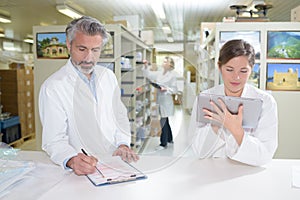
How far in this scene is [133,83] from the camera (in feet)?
3.42

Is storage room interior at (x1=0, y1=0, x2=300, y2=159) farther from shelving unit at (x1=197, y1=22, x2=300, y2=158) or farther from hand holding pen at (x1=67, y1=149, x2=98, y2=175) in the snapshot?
hand holding pen at (x1=67, y1=149, x2=98, y2=175)

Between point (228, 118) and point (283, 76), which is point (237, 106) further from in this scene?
point (283, 76)

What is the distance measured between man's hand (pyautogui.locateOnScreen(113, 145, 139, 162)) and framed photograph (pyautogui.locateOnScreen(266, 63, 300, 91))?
2201 millimetres

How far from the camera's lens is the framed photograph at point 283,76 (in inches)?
109

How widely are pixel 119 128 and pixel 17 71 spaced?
4594 mm

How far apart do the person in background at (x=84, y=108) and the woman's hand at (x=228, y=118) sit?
0.33 meters

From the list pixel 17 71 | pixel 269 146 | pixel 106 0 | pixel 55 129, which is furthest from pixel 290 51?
pixel 17 71

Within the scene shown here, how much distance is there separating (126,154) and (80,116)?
236 mm

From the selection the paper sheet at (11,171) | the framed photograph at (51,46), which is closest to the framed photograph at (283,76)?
the framed photograph at (51,46)

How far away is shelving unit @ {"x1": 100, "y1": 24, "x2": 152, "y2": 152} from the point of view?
0.99m

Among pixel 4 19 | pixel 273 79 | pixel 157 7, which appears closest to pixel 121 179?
pixel 273 79

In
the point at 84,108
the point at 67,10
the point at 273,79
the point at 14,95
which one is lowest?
the point at 14,95

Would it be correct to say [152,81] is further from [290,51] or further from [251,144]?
[290,51]

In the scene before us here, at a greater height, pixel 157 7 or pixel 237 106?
pixel 157 7
